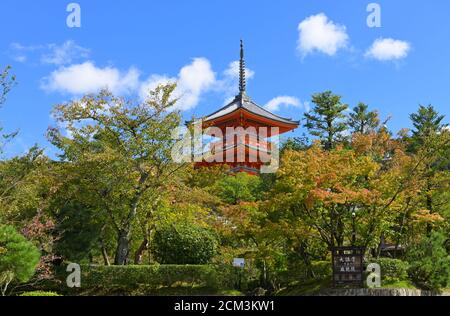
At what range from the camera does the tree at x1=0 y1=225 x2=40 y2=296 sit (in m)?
12.1

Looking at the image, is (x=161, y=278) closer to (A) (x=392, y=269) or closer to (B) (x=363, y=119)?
(A) (x=392, y=269)

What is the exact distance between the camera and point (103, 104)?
17.2 m

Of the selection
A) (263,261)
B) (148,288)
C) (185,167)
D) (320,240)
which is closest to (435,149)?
(320,240)

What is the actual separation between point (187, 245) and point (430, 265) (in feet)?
23.0

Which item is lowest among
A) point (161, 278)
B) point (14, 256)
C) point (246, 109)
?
point (161, 278)

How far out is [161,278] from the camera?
627 inches

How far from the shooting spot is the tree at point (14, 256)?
12.1 metres

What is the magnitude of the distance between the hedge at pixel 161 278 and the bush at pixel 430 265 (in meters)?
4.59

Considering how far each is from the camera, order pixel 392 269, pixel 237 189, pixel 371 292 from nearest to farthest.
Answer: pixel 371 292 < pixel 392 269 < pixel 237 189

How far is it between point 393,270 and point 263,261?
368 cm

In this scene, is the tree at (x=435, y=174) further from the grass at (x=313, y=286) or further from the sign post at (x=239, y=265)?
the sign post at (x=239, y=265)

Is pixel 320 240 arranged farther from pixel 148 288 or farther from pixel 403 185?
pixel 148 288

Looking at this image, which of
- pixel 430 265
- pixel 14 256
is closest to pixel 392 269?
pixel 430 265

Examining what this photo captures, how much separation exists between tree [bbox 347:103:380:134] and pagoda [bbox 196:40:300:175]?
3607 mm
